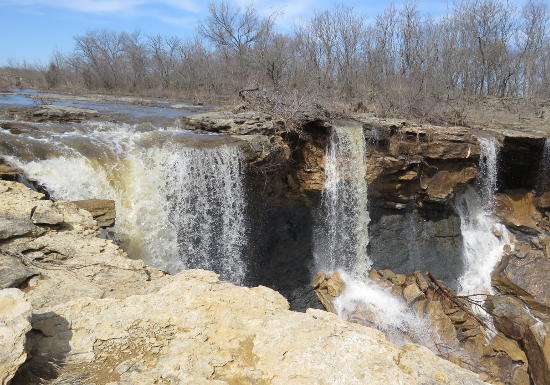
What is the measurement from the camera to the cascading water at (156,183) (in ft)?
20.0

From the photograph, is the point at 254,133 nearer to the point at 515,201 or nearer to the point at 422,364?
the point at 422,364

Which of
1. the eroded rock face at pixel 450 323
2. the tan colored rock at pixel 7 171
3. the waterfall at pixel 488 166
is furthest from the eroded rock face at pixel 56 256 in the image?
the waterfall at pixel 488 166

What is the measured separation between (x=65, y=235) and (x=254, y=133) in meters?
5.09

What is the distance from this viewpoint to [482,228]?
11.2 m

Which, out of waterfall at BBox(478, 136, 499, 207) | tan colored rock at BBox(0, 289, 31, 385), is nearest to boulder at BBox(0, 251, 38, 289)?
tan colored rock at BBox(0, 289, 31, 385)

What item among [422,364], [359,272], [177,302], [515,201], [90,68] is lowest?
[359,272]

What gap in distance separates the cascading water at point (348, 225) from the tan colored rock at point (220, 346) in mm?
A: 6611

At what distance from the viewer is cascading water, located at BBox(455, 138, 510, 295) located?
10547 millimetres

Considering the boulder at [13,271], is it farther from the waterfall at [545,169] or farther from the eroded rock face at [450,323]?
the waterfall at [545,169]

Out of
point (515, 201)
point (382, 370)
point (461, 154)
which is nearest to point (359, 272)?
point (461, 154)

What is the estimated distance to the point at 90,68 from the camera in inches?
993

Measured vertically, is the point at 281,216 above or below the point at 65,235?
below

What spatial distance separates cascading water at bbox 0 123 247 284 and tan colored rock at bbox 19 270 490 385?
3810 millimetres

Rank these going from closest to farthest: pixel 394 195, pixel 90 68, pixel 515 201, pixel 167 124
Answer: pixel 167 124
pixel 394 195
pixel 515 201
pixel 90 68
